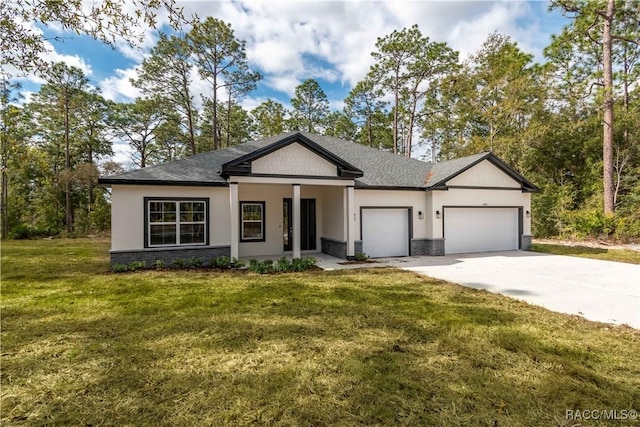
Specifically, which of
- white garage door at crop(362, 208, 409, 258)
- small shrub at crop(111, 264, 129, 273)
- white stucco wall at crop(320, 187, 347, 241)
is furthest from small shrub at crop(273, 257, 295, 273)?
small shrub at crop(111, 264, 129, 273)

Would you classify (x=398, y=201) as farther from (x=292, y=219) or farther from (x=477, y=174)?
(x=292, y=219)

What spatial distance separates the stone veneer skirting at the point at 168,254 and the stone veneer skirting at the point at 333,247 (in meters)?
4.08

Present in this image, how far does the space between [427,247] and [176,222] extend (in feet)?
31.7

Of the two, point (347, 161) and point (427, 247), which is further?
point (347, 161)

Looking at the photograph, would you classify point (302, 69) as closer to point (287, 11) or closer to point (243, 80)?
point (243, 80)

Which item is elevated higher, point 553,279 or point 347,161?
point 347,161

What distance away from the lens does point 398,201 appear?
41.7 feet

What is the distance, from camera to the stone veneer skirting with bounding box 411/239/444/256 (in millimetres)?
12633

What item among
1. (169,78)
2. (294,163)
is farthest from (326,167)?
(169,78)

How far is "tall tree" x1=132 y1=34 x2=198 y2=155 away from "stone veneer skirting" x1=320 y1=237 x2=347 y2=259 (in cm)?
1774

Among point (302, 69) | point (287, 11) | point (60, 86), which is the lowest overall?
point (287, 11)

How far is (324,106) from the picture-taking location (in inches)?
1183

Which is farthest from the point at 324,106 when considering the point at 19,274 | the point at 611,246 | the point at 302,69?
the point at 19,274

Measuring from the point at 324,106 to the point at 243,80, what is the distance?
8772 mm
